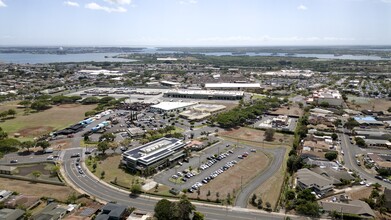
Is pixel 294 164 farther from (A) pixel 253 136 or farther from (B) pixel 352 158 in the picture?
(A) pixel 253 136

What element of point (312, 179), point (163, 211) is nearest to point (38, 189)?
point (163, 211)

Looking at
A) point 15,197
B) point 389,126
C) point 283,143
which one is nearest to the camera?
point 15,197

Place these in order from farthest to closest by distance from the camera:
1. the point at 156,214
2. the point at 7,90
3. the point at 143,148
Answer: the point at 7,90 < the point at 143,148 < the point at 156,214

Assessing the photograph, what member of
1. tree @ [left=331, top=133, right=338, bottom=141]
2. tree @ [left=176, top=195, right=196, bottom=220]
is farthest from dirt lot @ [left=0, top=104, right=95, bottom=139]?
tree @ [left=331, top=133, right=338, bottom=141]

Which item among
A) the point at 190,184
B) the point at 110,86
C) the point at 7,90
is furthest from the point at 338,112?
the point at 7,90

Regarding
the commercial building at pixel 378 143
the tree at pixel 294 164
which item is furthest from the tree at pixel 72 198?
the commercial building at pixel 378 143

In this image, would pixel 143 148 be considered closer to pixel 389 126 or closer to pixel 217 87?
pixel 389 126

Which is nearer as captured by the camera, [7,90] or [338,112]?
[338,112]
